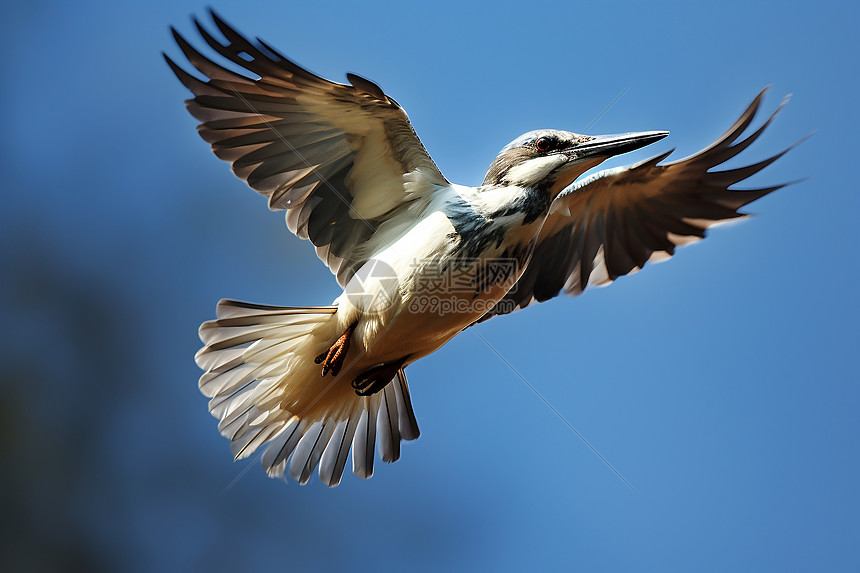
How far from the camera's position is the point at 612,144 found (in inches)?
143

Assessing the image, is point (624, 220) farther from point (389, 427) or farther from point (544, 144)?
point (389, 427)

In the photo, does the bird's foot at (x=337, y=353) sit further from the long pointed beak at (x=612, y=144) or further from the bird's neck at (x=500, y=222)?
the long pointed beak at (x=612, y=144)

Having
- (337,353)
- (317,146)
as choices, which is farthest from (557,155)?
(337,353)

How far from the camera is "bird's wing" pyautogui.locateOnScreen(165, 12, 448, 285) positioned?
3688 millimetres

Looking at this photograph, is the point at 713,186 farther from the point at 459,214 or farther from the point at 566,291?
the point at 459,214

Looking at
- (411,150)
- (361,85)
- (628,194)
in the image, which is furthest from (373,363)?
(628,194)

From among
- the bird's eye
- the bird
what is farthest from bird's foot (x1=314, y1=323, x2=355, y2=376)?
the bird's eye

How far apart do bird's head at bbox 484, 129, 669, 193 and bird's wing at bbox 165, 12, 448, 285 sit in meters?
0.43

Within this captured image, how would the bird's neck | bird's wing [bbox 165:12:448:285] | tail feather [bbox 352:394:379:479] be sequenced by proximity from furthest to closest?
tail feather [bbox 352:394:379:479] < bird's wing [bbox 165:12:448:285] < the bird's neck

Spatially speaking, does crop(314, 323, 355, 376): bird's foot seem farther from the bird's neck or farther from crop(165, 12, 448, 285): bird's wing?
the bird's neck

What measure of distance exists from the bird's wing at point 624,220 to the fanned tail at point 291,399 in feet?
2.88

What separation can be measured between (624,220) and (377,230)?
4.75ft

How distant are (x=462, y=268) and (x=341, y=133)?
0.99 m

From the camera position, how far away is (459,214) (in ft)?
12.0
